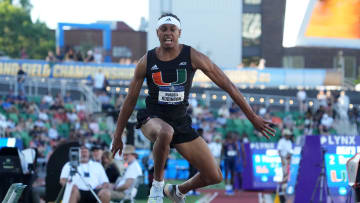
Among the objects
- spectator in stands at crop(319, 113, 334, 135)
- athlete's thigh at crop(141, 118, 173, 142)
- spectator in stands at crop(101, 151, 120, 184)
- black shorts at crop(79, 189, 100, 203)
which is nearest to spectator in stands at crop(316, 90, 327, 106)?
spectator in stands at crop(319, 113, 334, 135)

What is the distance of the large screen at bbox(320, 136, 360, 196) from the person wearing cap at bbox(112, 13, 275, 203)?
18.3 feet

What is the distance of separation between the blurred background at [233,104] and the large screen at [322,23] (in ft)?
0.05

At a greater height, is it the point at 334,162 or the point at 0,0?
→ the point at 0,0

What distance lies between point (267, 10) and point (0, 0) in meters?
34.8

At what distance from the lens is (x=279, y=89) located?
36969 mm

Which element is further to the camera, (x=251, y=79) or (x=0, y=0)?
(x=0, y=0)

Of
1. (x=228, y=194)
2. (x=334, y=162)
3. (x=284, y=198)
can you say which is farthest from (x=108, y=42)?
(x=334, y=162)

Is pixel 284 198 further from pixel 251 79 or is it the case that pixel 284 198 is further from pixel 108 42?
pixel 108 42

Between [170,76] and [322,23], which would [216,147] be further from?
[170,76]

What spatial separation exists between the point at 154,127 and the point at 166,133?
0.19m

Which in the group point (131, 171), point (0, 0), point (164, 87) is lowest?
point (131, 171)

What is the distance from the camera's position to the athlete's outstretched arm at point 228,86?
828cm

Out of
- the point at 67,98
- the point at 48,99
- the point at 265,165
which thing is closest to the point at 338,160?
the point at 265,165

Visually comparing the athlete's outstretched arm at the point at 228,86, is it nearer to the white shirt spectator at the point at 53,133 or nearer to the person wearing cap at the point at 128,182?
the person wearing cap at the point at 128,182
